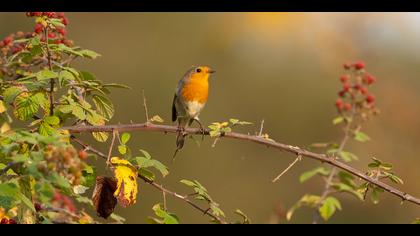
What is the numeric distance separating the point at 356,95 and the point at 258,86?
35.7ft

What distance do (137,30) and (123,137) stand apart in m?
12.7

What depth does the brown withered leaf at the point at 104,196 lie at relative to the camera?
2.75m

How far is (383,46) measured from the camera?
13867mm

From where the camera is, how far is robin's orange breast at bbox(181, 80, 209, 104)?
5.14 meters

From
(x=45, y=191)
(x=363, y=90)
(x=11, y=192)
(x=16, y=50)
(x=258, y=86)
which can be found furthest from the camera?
(x=258, y=86)

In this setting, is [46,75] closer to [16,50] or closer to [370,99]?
[16,50]

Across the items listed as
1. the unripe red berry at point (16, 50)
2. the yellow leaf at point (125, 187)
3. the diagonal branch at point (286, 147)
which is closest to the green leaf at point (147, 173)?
the yellow leaf at point (125, 187)

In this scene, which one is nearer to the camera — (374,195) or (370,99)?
(374,195)

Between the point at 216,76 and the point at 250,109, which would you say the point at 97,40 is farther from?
the point at 250,109

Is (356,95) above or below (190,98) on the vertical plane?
above

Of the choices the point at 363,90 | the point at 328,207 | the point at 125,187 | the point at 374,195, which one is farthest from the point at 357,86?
the point at 125,187

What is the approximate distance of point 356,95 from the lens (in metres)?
3.38

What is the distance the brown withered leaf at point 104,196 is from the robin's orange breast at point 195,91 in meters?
2.38

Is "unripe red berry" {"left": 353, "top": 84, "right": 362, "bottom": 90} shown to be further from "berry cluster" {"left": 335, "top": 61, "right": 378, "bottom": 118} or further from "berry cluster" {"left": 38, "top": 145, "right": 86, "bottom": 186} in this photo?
"berry cluster" {"left": 38, "top": 145, "right": 86, "bottom": 186}
